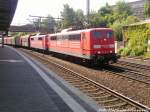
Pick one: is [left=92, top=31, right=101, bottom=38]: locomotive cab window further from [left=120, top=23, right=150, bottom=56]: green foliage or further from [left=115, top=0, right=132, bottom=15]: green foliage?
[left=115, top=0, right=132, bottom=15]: green foliage

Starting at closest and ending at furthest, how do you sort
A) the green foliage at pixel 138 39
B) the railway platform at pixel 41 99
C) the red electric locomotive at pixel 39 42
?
the railway platform at pixel 41 99
the green foliage at pixel 138 39
the red electric locomotive at pixel 39 42

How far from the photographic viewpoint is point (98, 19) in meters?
114

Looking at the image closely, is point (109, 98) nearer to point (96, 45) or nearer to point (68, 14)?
point (96, 45)

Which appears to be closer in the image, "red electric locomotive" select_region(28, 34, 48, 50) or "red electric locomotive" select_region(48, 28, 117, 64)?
"red electric locomotive" select_region(48, 28, 117, 64)

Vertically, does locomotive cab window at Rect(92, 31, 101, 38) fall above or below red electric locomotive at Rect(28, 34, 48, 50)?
above

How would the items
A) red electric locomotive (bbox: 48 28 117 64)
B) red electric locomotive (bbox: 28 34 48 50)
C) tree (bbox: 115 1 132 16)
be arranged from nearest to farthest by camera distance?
red electric locomotive (bbox: 48 28 117 64) < red electric locomotive (bbox: 28 34 48 50) < tree (bbox: 115 1 132 16)

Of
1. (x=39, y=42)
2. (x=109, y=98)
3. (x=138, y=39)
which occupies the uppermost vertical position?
(x=138, y=39)

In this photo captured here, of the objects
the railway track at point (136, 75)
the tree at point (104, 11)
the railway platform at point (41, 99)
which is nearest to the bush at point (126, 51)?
the railway track at point (136, 75)

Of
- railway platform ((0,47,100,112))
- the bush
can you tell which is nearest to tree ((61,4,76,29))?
the bush

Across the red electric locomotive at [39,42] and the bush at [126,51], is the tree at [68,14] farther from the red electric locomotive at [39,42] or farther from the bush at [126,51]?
the bush at [126,51]

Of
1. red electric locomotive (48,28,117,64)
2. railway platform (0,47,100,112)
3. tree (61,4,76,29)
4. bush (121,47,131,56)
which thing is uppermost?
tree (61,4,76,29)

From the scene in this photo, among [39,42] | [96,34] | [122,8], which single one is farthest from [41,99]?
[122,8]

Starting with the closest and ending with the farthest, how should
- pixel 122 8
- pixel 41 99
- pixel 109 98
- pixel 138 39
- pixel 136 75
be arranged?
pixel 41 99
pixel 109 98
pixel 136 75
pixel 138 39
pixel 122 8

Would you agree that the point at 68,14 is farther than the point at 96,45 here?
Yes
